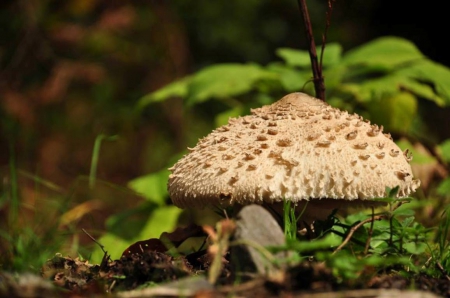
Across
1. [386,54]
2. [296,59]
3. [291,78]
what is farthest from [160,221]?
[386,54]

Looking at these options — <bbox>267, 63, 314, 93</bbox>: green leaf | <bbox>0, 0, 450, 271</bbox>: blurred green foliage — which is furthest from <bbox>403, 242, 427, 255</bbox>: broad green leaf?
<bbox>0, 0, 450, 271</bbox>: blurred green foliage

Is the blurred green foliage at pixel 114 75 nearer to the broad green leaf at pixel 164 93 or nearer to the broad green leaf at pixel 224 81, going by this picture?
the broad green leaf at pixel 164 93

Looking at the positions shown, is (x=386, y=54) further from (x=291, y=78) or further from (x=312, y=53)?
(x=312, y=53)

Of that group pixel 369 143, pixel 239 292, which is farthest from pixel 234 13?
pixel 239 292

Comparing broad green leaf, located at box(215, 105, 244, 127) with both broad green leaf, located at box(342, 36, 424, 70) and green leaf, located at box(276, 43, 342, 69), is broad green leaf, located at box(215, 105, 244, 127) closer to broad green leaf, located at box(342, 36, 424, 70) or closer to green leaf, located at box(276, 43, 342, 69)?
green leaf, located at box(276, 43, 342, 69)

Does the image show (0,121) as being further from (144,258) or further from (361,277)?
(361,277)

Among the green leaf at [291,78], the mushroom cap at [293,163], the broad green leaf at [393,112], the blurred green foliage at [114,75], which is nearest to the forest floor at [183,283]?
the mushroom cap at [293,163]

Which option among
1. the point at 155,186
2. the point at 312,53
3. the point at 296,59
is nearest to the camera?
the point at 312,53
